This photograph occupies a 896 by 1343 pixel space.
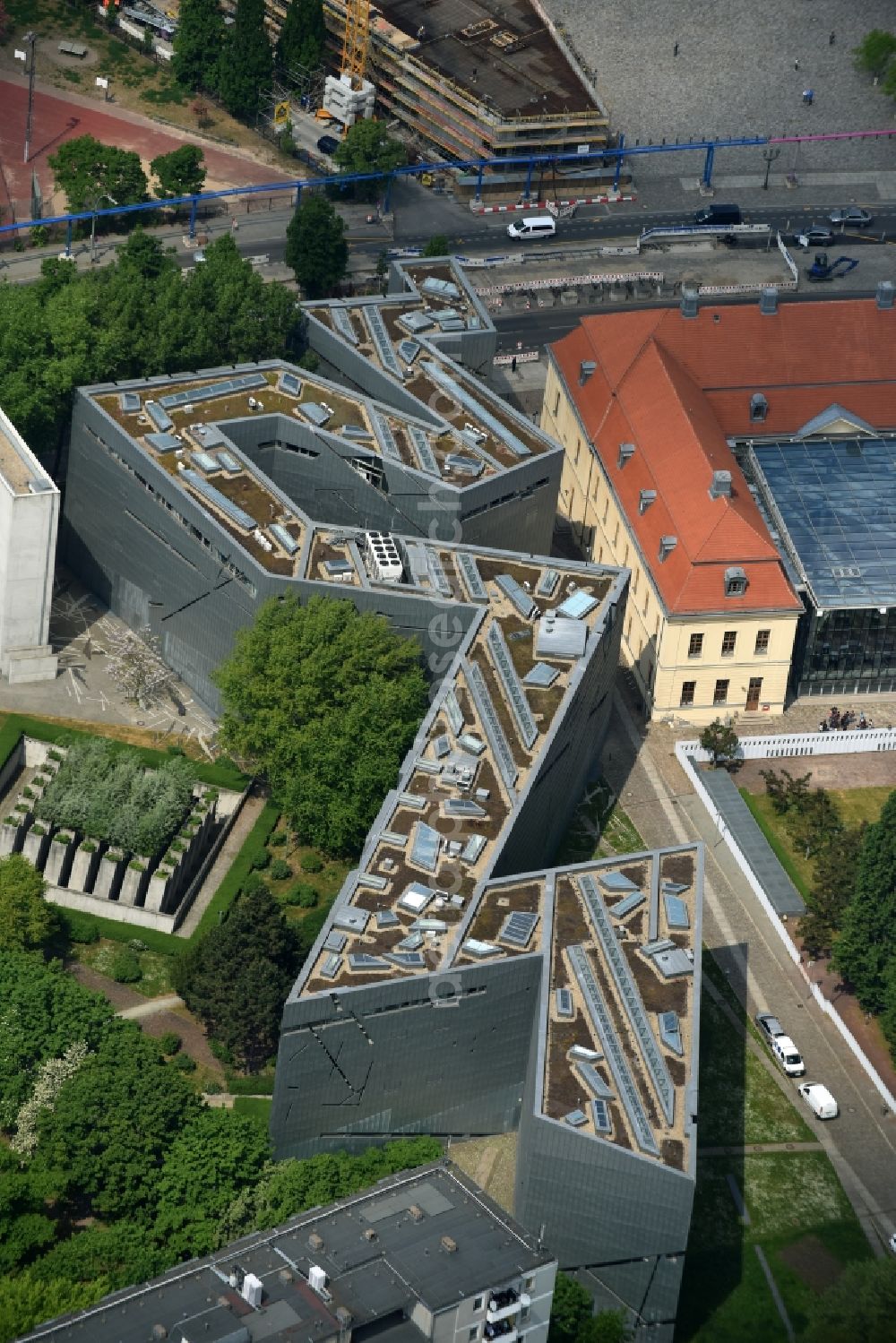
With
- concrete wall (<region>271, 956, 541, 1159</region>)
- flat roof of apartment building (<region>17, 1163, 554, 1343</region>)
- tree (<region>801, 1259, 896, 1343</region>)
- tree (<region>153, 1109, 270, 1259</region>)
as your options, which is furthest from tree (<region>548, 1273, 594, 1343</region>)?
tree (<region>153, 1109, 270, 1259</region>)

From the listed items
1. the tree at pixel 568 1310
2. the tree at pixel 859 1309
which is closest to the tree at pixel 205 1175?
the tree at pixel 568 1310

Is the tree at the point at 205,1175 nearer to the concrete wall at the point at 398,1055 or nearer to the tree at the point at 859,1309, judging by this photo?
the concrete wall at the point at 398,1055

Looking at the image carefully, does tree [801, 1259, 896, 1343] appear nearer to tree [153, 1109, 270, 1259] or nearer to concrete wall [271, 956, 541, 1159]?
concrete wall [271, 956, 541, 1159]

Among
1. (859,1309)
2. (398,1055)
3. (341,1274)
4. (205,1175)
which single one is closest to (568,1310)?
(859,1309)

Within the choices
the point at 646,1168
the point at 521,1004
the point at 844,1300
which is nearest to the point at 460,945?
the point at 521,1004

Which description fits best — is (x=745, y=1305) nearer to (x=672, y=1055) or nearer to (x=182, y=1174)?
(x=672, y=1055)

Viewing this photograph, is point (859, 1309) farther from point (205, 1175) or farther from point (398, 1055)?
point (205, 1175)
